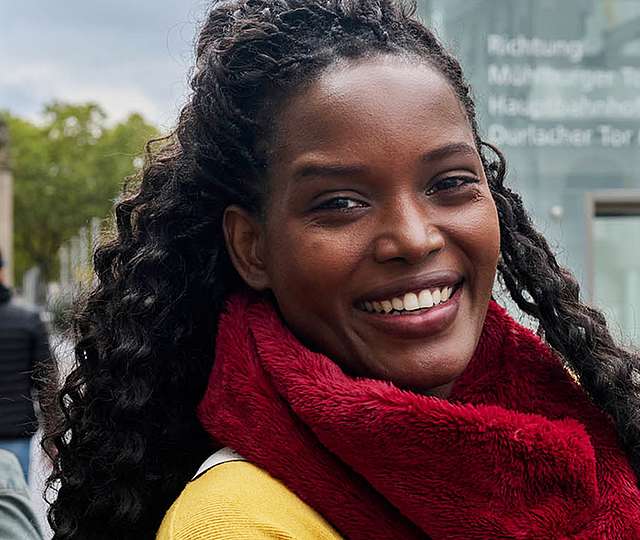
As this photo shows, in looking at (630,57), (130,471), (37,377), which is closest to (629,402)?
(130,471)

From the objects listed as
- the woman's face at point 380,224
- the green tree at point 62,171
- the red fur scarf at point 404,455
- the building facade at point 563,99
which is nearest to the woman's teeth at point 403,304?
the woman's face at point 380,224

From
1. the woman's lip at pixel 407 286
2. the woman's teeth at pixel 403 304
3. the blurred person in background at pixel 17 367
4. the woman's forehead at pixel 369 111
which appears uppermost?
the woman's forehead at pixel 369 111

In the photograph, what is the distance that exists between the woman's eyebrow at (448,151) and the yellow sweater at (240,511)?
0.53m

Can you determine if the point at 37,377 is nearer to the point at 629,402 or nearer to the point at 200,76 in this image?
the point at 200,76

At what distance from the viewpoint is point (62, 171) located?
124 ft

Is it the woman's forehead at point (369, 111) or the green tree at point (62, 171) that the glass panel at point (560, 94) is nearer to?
the woman's forehead at point (369, 111)

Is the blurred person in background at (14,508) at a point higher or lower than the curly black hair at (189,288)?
lower

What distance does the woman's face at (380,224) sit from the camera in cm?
151

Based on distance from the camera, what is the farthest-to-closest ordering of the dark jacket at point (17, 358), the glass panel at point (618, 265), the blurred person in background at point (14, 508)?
the glass panel at point (618, 265) → the dark jacket at point (17, 358) → the blurred person in background at point (14, 508)

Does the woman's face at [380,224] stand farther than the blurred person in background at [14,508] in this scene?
No

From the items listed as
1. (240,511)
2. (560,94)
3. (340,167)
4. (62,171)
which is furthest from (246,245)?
(62,171)

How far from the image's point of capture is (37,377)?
211 cm

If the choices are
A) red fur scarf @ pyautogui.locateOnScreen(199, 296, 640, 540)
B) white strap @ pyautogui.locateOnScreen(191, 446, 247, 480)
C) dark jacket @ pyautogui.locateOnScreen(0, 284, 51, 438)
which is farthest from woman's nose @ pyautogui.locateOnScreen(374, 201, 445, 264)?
dark jacket @ pyautogui.locateOnScreen(0, 284, 51, 438)

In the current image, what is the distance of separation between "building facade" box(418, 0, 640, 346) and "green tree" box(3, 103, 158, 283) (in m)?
30.8
